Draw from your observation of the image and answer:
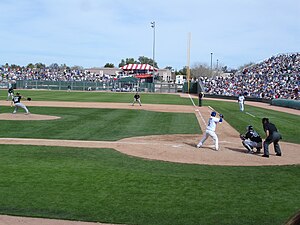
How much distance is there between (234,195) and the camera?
27.6ft

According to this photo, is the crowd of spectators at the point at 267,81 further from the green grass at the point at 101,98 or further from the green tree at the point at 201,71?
the green tree at the point at 201,71

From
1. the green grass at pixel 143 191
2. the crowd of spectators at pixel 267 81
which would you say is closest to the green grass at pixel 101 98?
the crowd of spectators at pixel 267 81

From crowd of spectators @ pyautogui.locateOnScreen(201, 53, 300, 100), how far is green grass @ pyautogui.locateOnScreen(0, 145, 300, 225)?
36.2 m

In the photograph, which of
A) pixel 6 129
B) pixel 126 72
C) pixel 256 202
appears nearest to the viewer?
pixel 256 202

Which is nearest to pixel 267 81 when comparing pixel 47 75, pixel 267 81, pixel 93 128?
pixel 267 81

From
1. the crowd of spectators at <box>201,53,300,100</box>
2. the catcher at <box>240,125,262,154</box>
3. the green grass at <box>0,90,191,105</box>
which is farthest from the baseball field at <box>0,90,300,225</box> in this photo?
the crowd of spectators at <box>201,53,300,100</box>

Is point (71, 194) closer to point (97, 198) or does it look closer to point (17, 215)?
point (97, 198)

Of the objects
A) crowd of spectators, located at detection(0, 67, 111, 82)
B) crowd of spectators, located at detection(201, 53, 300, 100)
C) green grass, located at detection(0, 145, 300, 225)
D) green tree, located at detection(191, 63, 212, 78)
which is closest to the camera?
green grass, located at detection(0, 145, 300, 225)

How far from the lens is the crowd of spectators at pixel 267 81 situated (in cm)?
4959

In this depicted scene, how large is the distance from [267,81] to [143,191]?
1961 inches

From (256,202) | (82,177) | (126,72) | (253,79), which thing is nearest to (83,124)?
(82,177)

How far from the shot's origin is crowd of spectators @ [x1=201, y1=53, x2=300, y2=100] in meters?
49.6

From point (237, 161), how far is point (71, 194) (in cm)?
599

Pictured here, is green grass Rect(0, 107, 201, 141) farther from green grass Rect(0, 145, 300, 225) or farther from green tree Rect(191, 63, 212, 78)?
green tree Rect(191, 63, 212, 78)
